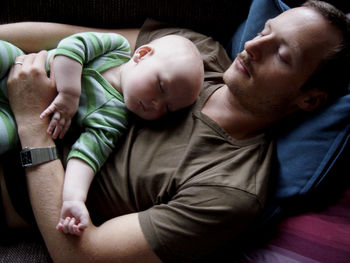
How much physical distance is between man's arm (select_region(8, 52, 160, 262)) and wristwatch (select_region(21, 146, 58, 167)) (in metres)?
0.02

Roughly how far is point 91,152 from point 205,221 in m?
0.44

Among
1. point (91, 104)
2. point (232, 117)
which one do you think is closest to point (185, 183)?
point (232, 117)

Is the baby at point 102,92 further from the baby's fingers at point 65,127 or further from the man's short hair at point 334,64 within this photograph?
the man's short hair at point 334,64

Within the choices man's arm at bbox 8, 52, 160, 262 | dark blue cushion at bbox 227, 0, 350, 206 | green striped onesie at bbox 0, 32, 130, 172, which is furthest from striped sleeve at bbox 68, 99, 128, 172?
dark blue cushion at bbox 227, 0, 350, 206

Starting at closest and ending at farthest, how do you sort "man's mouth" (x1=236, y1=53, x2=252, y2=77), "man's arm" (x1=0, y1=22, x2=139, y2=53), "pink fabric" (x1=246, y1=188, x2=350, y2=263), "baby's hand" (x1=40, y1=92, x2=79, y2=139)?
"pink fabric" (x1=246, y1=188, x2=350, y2=263) → "baby's hand" (x1=40, y1=92, x2=79, y2=139) → "man's mouth" (x1=236, y1=53, x2=252, y2=77) → "man's arm" (x1=0, y1=22, x2=139, y2=53)

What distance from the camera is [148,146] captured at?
118 centimetres

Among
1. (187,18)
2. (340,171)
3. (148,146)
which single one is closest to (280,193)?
(340,171)

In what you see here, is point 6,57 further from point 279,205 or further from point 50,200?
point 279,205

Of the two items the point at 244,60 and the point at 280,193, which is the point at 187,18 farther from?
the point at 280,193

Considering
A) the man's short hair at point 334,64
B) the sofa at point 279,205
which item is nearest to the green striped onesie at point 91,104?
the sofa at point 279,205

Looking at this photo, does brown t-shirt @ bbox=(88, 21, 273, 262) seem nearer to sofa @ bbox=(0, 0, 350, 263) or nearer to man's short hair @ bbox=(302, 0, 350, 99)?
sofa @ bbox=(0, 0, 350, 263)

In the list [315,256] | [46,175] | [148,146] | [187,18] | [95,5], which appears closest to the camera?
[315,256]

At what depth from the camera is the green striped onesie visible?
1.09m

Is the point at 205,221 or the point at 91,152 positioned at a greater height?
the point at 91,152
